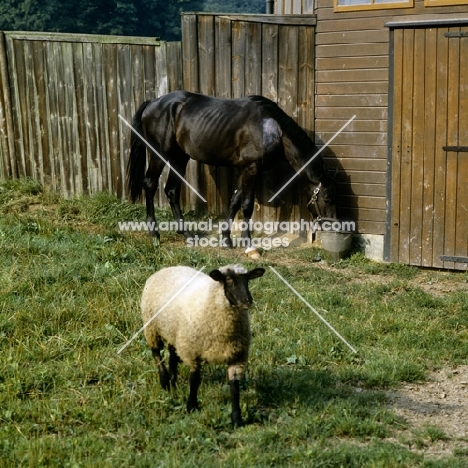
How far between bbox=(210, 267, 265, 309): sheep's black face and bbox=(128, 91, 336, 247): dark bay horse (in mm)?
4819

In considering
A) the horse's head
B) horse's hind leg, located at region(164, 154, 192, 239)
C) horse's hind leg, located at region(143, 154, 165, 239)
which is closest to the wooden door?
the horse's head

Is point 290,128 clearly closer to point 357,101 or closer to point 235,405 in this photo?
point 357,101

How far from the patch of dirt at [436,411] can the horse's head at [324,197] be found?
3.70 meters

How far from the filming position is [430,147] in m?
9.05

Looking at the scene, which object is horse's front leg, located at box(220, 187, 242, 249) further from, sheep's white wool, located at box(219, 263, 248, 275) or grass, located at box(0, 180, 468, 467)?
sheep's white wool, located at box(219, 263, 248, 275)

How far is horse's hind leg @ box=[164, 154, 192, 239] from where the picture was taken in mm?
10391

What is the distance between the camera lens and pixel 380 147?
9.48 metres

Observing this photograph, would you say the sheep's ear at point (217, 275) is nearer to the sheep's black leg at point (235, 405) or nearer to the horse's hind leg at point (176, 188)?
the sheep's black leg at point (235, 405)

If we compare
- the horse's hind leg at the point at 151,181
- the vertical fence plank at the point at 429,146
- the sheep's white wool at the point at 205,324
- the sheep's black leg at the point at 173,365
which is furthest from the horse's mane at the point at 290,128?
Result: the sheep's black leg at the point at 173,365

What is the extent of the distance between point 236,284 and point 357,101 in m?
5.20

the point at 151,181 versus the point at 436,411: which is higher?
the point at 151,181

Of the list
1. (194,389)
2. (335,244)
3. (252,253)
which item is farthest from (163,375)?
(335,244)

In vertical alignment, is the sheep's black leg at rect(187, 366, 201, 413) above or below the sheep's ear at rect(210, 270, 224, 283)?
below

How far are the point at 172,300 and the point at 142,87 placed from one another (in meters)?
6.10
